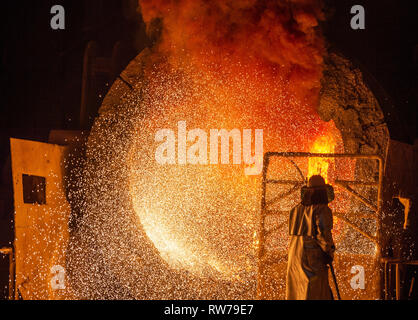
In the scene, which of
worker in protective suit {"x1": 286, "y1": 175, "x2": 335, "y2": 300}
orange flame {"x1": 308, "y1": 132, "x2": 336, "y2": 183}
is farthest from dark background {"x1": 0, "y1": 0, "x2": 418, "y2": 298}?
worker in protective suit {"x1": 286, "y1": 175, "x2": 335, "y2": 300}

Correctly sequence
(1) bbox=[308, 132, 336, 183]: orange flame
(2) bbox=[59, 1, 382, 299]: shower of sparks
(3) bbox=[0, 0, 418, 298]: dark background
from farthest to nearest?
(1) bbox=[308, 132, 336, 183]: orange flame, (3) bbox=[0, 0, 418, 298]: dark background, (2) bbox=[59, 1, 382, 299]: shower of sparks

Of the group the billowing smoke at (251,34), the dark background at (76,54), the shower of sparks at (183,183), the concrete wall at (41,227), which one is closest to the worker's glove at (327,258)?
the shower of sparks at (183,183)

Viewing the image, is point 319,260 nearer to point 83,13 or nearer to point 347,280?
point 347,280

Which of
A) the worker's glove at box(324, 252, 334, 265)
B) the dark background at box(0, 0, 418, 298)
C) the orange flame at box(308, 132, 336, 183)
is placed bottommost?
the worker's glove at box(324, 252, 334, 265)

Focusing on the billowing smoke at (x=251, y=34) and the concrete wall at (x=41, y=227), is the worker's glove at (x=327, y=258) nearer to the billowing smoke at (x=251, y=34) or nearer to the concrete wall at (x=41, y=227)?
the billowing smoke at (x=251, y=34)

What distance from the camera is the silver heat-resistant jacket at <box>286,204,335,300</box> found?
5508 mm

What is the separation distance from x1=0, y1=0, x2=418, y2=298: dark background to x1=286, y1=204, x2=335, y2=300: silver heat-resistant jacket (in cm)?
239

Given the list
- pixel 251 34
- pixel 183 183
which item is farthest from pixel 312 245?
pixel 183 183

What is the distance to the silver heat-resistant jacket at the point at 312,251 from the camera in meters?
5.51

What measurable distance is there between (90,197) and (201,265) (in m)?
1.92

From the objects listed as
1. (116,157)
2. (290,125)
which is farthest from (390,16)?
(116,157)

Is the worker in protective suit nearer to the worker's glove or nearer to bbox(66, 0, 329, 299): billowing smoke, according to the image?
the worker's glove

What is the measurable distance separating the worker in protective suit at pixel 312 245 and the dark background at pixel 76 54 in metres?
2.27

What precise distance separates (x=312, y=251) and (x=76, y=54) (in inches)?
218
